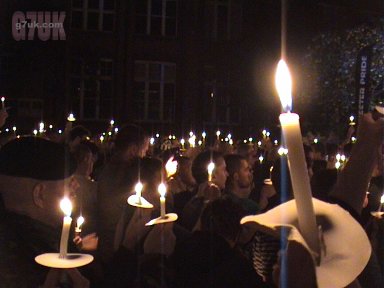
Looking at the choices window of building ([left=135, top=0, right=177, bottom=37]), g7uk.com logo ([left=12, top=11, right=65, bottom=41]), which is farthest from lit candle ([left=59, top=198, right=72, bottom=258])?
window of building ([left=135, top=0, right=177, bottom=37])

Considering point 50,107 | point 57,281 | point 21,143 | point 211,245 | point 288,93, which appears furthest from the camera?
point 50,107

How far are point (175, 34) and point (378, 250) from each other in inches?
1033

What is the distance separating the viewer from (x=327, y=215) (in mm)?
1397

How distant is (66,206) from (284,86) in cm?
113

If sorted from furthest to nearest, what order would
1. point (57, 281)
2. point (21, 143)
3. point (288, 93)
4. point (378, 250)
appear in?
point (378, 250)
point (21, 143)
point (57, 281)
point (288, 93)

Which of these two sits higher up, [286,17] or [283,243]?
[286,17]

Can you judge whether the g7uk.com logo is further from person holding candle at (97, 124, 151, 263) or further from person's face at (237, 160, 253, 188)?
person holding candle at (97, 124, 151, 263)

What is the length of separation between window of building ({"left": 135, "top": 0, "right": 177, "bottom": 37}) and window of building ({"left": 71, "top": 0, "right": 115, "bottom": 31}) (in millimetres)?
1323

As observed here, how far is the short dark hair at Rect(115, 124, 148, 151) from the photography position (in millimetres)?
4867

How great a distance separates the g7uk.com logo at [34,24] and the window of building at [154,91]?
170 inches

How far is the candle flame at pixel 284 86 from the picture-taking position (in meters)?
1.25

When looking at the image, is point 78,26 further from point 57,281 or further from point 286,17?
point 57,281

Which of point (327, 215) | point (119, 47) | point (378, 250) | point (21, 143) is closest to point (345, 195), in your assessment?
point (327, 215)

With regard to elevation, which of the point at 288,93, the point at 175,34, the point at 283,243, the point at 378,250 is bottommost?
the point at 378,250
